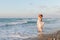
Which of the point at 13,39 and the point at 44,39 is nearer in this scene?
the point at 44,39

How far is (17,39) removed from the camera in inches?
461

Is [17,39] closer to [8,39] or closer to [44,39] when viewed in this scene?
[8,39]

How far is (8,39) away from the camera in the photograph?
11.9 meters

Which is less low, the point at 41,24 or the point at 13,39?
the point at 41,24

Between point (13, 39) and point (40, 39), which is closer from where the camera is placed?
point (40, 39)

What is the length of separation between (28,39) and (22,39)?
0.45 metres

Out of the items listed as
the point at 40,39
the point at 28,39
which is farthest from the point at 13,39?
the point at 40,39

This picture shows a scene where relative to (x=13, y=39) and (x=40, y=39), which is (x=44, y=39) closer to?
(x=40, y=39)

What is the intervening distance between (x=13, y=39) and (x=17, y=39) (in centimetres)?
30

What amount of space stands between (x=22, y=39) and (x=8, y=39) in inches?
42.0

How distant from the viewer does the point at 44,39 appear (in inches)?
411

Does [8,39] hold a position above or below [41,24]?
below

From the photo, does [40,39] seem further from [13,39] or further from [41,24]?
[13,39]

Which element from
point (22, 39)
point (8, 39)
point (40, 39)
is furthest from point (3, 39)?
point (40, 39)
